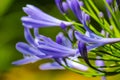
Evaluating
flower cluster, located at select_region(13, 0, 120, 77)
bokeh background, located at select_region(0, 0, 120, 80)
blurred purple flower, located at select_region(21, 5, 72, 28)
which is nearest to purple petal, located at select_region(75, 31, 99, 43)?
Answer: flower cluster, located at select_region(13, 0, 120, 77)

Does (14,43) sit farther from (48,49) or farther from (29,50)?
(48,49)

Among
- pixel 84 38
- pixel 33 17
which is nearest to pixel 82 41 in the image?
pixel 84 38

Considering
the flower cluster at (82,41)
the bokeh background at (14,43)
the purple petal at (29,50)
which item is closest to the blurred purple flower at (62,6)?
the flower cluster at (82,41)

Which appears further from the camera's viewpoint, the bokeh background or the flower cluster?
the bokeh background

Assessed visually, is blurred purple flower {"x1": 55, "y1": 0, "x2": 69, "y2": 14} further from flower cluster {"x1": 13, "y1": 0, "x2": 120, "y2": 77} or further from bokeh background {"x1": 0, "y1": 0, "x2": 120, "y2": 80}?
bokeh background {"x1": 0, "y1": 0, "x2": 120, "y2": 80}

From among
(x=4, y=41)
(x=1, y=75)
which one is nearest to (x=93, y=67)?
(x=1, y=75)

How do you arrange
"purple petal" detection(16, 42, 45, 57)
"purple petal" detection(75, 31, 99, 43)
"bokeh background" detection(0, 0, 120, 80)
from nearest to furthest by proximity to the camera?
"purple petal" detection(75, 31, 99, 43) → "purple petal" detection(16, 42, 45, 57) → "bokeh background" detection(0, 0, 120, 80)

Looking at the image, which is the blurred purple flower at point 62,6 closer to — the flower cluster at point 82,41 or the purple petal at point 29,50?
the flower cluster at point 82,41
